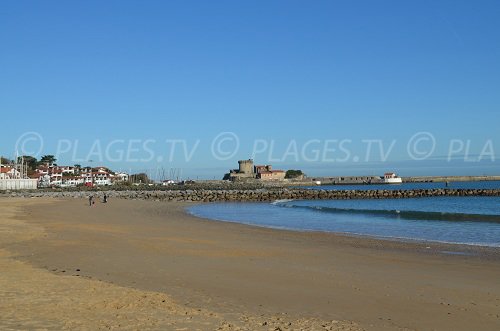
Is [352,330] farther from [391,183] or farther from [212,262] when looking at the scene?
[391,183]

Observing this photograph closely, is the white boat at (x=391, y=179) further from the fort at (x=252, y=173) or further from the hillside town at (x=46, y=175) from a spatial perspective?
the hillside town at (x=46, y=175)

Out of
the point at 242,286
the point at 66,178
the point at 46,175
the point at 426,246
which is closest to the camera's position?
the point at 242,286

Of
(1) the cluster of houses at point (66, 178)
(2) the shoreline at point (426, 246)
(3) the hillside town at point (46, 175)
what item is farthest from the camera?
(1) the cluster of houses at point (66, 178)

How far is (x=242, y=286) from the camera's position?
9.37 m

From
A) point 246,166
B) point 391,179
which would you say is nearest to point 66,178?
point 246,166

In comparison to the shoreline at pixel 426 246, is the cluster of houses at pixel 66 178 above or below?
above

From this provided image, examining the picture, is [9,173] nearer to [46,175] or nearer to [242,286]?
[46,175]

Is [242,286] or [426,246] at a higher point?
[242,286]

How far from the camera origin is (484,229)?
25000 millimetres

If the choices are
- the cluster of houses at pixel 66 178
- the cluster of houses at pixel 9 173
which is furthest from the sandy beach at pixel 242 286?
the cluster of houses at pixel 66 178

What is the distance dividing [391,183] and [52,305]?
17372 cm

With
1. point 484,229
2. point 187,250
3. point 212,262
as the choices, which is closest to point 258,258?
point 212,262

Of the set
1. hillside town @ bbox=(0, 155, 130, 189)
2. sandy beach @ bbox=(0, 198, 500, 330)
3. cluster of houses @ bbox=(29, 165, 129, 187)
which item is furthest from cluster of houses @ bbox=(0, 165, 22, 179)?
sandy beach @ bbox=(0, 198, 500, 330)

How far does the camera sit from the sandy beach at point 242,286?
265 inches
